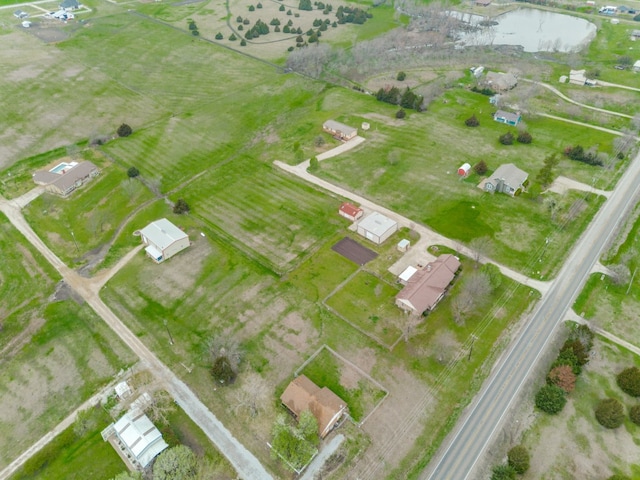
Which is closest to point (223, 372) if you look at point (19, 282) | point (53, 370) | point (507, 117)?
point (53, 370)

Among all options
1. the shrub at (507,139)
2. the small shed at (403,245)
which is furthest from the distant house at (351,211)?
the shrub at (507,139)

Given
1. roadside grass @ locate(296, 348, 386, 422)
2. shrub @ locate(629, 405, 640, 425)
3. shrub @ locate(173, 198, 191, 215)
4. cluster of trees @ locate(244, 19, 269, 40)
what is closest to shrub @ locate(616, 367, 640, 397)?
shrub @ locate(629, 405, 640, 425)

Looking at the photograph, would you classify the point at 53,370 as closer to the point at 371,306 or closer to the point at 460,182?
the point at 371,306

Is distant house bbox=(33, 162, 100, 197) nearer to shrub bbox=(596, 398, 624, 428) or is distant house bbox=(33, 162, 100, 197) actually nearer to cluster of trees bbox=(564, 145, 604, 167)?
shrub bbox=(596, 398, 624, 428)

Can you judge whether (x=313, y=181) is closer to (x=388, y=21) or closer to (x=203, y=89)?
(x=203, y=89)

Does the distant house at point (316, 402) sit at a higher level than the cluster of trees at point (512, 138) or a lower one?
lower

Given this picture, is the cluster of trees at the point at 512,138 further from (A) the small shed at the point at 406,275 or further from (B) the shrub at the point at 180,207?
(B) the shrub at the point at 180,207
